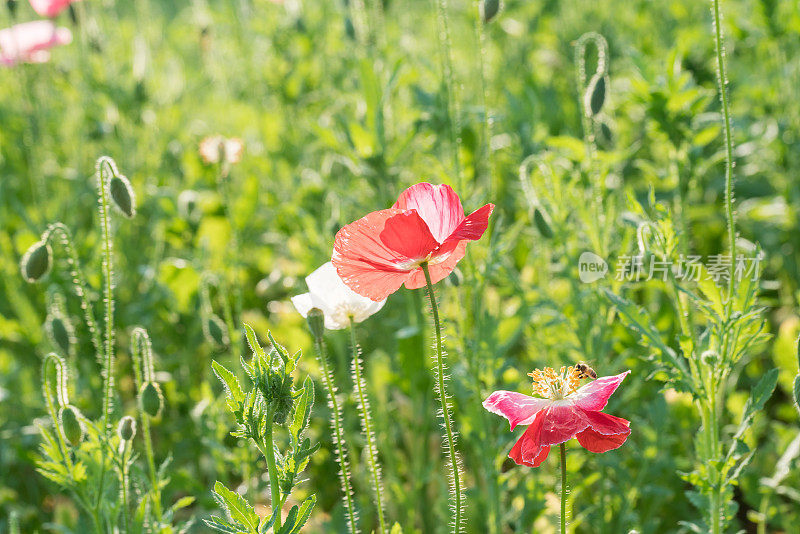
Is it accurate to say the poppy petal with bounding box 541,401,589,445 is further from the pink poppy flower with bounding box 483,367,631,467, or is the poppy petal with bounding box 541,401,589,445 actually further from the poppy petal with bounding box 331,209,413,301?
the poppy petal with bounding box 331,209,413,301

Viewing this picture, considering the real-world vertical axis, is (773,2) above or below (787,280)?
above

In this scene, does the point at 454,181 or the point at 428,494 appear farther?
the point at 428,494

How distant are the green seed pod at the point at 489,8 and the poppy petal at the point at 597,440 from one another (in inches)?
48.3

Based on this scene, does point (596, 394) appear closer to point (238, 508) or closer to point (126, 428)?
point (238, 508)

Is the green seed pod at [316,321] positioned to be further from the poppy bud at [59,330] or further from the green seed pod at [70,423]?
the poppy bud at [59,330]

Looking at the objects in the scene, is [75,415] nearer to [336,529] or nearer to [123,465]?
[123,465]

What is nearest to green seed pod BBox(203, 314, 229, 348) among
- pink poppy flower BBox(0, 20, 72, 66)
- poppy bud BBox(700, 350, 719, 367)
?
poppy bud BBox(700, 350, 719, 367)

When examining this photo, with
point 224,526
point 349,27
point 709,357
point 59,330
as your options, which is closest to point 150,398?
point 59,330

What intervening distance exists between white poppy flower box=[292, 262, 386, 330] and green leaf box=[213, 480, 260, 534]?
38cm

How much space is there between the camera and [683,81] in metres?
2.39

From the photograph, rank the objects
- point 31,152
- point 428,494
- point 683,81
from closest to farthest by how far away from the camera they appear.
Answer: point 683,81, point 428,494, point 31,152

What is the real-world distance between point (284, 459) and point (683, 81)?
1.63m

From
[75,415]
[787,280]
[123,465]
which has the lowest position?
[123,465]

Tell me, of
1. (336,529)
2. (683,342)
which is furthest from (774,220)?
(336,529)
